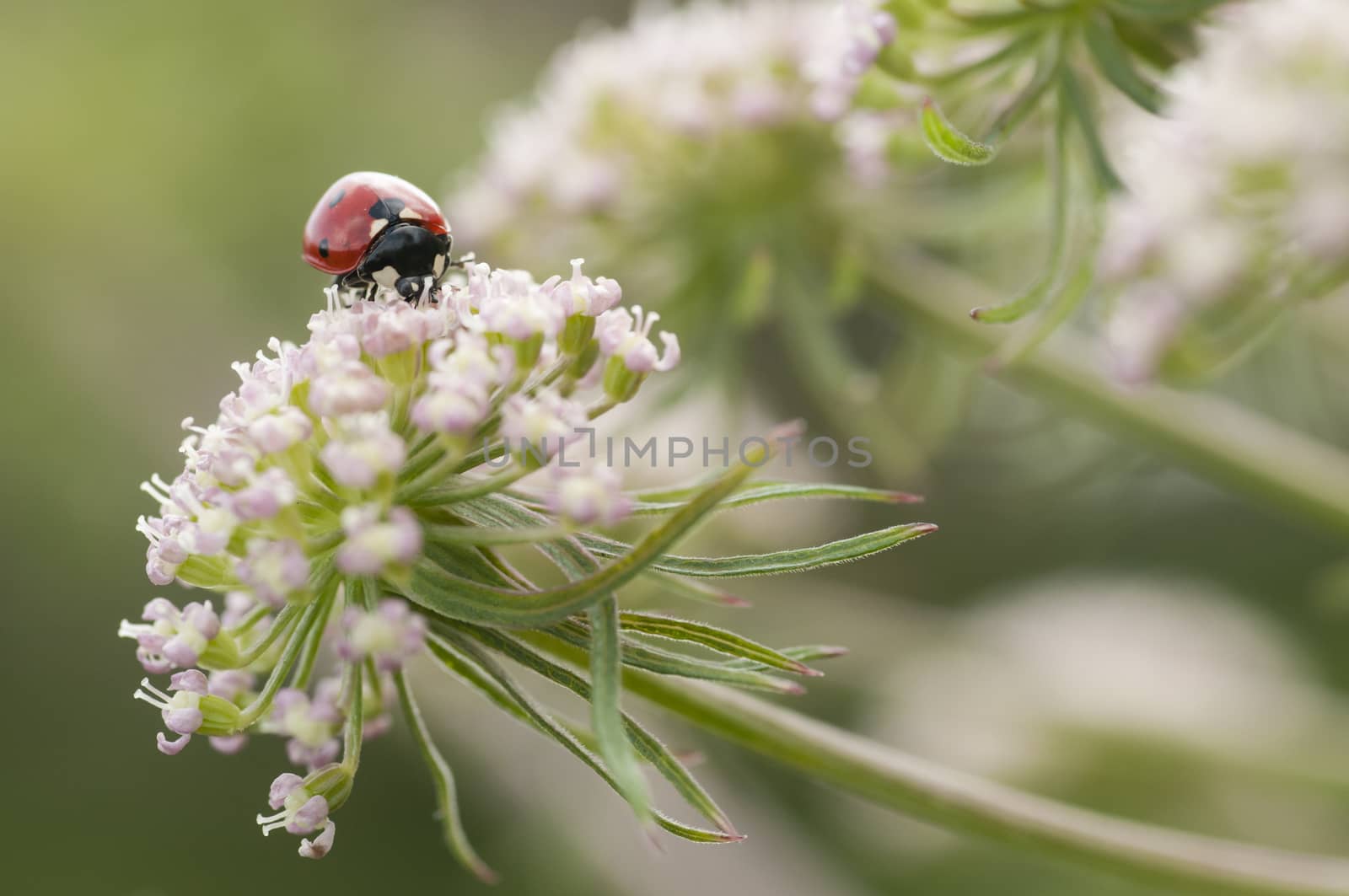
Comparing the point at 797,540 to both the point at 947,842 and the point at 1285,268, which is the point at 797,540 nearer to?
the point at 947,842

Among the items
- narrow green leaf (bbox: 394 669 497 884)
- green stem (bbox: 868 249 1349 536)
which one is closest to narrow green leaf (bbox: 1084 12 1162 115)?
green stem (bbox: 868 249 1349 536)

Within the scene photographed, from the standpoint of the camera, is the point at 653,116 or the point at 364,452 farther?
the point at 653,116

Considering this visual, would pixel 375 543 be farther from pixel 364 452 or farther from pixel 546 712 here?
pixel 546 712

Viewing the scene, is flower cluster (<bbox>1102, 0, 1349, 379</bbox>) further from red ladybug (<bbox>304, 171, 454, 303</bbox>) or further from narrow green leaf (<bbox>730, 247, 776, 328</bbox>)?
red ladybug (<bbox>304, 171, 454, 303</bbox>)

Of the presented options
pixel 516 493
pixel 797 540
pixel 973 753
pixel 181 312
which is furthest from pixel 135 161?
pixel 516 493

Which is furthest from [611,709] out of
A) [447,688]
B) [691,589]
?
[447,688]

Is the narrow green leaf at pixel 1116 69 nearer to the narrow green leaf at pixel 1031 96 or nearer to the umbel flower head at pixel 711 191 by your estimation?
the narrow green leaf at pixel 1031 96

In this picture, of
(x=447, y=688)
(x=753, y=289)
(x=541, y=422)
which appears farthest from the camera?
(x=447, y=688)

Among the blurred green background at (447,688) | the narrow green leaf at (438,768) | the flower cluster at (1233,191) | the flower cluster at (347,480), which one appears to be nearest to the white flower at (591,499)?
the flower cluster at (347,480)
